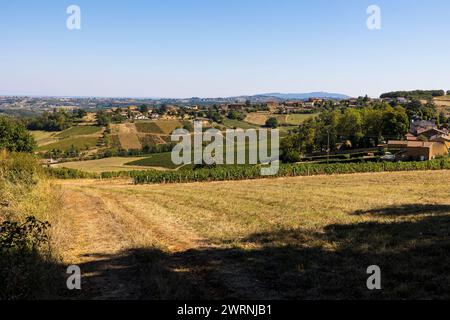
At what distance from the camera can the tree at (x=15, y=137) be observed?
59.7 metres

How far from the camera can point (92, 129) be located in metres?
138

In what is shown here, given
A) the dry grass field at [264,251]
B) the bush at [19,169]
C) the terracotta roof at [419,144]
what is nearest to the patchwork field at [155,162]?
the terracotta roof at [419,144]

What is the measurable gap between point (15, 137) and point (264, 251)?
63.1 metres

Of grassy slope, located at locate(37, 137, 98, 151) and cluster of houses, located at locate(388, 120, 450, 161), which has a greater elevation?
cluster of houses, located at locate(388, 120, 450, 161)

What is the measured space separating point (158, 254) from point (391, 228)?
732cm

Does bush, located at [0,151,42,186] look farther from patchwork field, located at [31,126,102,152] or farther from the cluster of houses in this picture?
patchwork field, located at [31,126,102,152]

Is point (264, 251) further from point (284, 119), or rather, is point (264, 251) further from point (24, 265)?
point (284, 119)

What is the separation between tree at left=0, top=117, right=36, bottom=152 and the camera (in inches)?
2350

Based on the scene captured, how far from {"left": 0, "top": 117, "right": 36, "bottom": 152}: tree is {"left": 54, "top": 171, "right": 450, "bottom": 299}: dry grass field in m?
49.7

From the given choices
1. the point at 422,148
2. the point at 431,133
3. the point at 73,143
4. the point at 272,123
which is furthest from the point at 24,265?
the point at 272,123

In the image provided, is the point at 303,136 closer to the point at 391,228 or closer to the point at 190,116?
the point at 391,228

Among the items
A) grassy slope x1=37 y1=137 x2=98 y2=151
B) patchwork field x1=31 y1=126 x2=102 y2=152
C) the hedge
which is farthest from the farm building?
grassy slope x1=37 y1=137 x2=98 y2=151

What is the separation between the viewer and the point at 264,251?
10.4m
